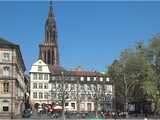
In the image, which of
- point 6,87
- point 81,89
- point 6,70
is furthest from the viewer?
point 81,89

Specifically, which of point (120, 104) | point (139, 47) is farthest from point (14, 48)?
point (120, 104)

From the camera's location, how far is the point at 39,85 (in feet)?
518

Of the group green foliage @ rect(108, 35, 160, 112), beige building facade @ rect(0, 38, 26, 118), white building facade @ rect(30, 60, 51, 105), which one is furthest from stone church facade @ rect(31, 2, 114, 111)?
beige building facade @ rect(0, 38, 26, 118)

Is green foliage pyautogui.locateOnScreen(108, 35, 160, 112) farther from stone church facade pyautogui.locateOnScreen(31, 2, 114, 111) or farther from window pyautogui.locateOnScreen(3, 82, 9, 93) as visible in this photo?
stone church facade pyautogui.locateOnScreen(31, 2, 114, 111)

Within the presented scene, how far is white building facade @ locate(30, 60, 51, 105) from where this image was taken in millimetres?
157500

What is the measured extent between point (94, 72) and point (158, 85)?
7588 centimetres

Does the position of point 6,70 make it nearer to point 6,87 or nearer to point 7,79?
point 7,79

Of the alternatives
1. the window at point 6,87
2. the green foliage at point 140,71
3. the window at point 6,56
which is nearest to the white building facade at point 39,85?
the green foliage at point 140,71

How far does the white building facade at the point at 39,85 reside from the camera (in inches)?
6201

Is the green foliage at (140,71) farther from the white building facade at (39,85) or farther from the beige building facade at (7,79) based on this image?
the white building facade at (39,85)

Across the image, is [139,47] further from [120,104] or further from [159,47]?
[120,104]

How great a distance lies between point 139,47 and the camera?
A: 99438mm

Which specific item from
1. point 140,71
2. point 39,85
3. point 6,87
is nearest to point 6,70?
point 6,87

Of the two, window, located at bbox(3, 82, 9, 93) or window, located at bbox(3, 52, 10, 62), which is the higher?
window, located at bbox(3, 52, 10, 62)
